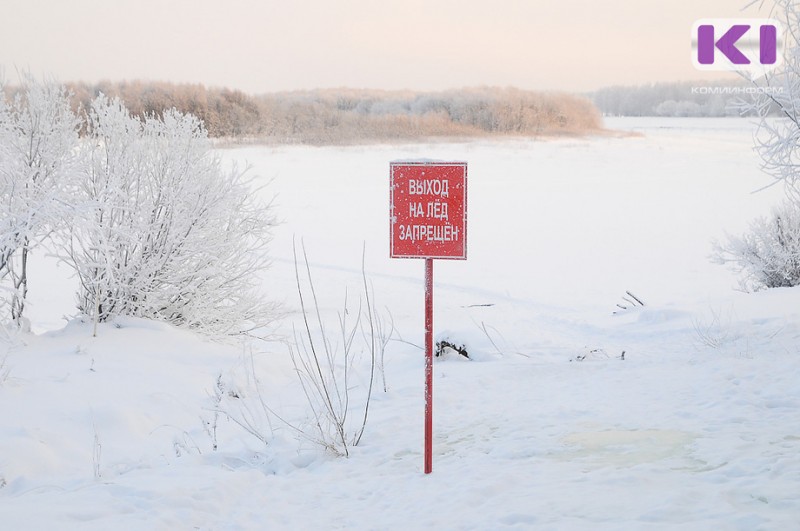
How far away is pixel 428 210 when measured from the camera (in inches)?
187

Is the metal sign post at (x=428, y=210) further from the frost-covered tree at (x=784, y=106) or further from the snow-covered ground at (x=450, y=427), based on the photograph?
the frost-covered tree at (x=784, y=106)

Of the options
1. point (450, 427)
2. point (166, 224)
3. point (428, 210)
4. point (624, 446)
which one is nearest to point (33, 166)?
point (166, 224)

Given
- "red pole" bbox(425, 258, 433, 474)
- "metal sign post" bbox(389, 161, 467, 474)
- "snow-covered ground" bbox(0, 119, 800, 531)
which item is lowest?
"snow-covered ground" bbox(0, 119, 800, 531)

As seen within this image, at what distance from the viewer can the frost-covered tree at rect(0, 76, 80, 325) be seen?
8.14 m

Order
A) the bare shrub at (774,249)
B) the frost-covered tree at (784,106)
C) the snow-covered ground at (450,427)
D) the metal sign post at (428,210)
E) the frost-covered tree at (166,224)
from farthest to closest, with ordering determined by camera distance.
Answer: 1. the bare shrub at (774,249)
2. the frost-covered tree at (166,224)
3. the frost-covered tree at (784,106)
4. the metal sign post at (428,210)
5. the snow-covered ground at (450,427)

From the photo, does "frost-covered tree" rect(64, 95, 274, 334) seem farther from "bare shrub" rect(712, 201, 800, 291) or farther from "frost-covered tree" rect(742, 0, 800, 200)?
"bare shrub" rect(712, 201, 800, 291)

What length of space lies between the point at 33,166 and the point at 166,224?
201 centimetres

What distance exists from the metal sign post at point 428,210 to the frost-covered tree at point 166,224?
686 centimetres

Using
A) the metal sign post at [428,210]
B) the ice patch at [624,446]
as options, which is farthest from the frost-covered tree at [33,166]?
the ice patch at [624,446]

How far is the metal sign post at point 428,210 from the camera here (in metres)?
4.73

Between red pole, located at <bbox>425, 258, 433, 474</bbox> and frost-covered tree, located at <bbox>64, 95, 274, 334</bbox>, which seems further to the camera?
frost-covered tree, located at <bbox>64, 95, 274, 334</bbox>

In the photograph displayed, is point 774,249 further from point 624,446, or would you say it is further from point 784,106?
point 624,446

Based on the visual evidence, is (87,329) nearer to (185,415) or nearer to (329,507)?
(185,415)

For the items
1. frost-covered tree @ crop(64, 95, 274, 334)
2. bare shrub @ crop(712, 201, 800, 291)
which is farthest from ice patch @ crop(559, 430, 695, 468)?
bare shrub @ crop(712, 201, 800, 291)
